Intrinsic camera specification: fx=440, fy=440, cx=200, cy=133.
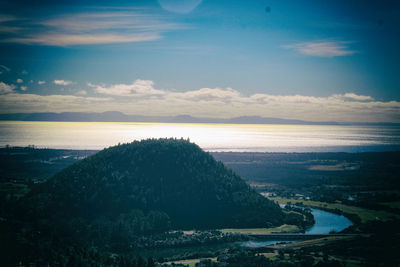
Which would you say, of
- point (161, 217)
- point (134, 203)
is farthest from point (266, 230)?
point (134, 203)

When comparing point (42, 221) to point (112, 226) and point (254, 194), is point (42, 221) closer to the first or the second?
point (112, 226)

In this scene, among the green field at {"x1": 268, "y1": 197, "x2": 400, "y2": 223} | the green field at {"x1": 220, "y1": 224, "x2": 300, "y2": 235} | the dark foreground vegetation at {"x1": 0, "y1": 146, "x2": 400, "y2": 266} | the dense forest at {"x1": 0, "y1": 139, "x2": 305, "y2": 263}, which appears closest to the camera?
the dark foreground vegetation at {"x1": 0, "y1": 146, "x2": 400, "y2": 266}

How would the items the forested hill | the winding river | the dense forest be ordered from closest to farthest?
the dense forest < the winding river < the forested hill

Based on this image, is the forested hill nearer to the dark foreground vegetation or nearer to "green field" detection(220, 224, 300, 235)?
the dark foreground vegetation

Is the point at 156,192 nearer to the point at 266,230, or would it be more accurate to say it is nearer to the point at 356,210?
the point at 266,230

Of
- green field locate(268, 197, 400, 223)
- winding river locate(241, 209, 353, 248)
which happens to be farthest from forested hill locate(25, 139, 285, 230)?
green field locate(268, 197, 400, 223)

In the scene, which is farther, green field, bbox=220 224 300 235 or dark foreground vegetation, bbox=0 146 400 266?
green field, bbox=220 224 300 235

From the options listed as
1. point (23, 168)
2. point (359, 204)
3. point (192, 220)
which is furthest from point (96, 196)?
point (23, 168)
